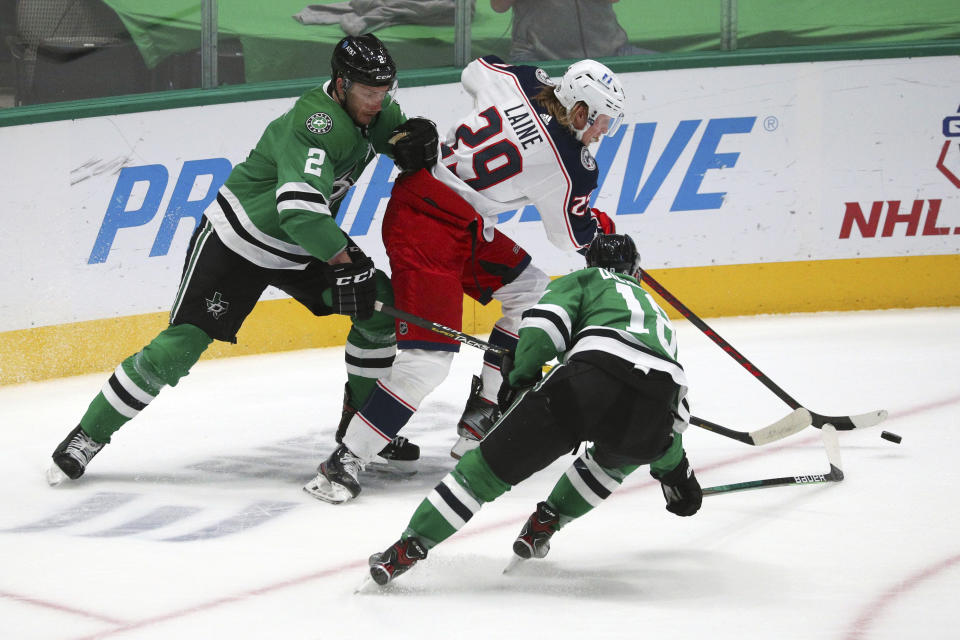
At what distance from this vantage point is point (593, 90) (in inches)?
132

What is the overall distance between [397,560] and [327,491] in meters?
0.80

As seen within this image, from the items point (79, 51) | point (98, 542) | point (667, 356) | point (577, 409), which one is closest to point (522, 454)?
point (577, 409)

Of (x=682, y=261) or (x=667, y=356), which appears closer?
(x=667, y=356)

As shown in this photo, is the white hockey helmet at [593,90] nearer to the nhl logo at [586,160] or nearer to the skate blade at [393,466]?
the nhl logo at [586,160]

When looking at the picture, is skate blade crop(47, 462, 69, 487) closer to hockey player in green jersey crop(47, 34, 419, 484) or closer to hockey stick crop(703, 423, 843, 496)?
hockey player in green jersey crop(47, 34, 419, 484)

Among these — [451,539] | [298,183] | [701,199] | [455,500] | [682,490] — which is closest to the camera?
[455,500]

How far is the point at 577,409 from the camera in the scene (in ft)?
8.29

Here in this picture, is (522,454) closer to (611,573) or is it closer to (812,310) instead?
(611,573)

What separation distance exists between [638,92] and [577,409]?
10.7ft

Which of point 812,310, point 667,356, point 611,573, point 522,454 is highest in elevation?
point 667,356

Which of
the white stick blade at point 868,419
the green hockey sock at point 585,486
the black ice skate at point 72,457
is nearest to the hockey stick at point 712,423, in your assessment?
the white stick blade at point 868,419

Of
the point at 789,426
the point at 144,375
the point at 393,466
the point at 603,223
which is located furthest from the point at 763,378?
the point at 144,375

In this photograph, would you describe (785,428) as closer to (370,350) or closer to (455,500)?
(370,350)

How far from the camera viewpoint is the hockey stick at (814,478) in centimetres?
328
